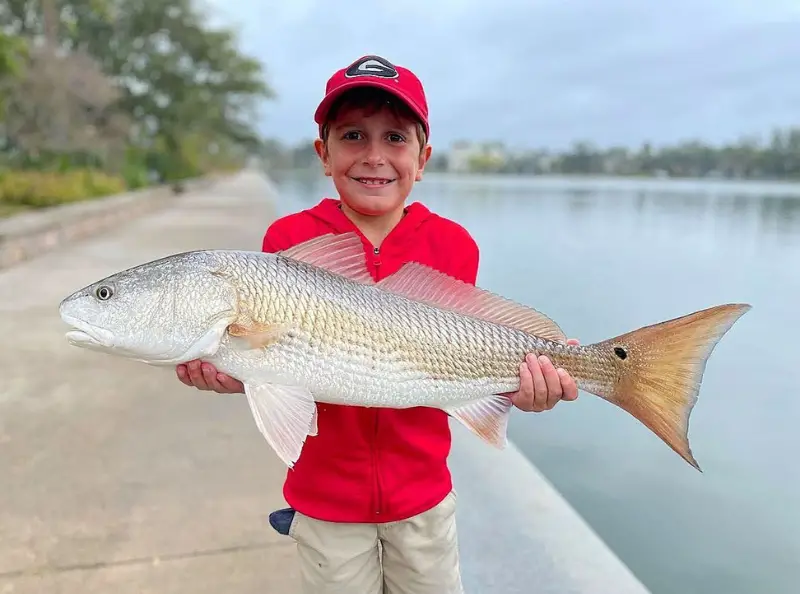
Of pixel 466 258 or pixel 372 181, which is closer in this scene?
pixel 372 181

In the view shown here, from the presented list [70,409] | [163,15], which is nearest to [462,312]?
[70,409]

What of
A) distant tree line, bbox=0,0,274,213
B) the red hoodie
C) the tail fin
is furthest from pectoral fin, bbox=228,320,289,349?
distant tree line, bbox=0,0,274,213

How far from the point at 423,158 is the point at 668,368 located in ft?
3.27

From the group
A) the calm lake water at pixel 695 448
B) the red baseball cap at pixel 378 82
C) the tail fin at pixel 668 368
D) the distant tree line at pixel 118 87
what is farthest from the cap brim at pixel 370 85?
the distant tree line at pixel 118 87

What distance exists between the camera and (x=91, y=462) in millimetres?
3600

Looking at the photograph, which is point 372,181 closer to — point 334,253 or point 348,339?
point 334,253

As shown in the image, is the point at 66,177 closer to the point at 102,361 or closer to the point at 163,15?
the point at 102,361

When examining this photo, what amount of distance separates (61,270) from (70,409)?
519 cm

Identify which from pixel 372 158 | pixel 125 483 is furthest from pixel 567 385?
pixel 125 483

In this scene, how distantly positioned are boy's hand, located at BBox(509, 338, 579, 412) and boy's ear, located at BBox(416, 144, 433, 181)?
2.21ft

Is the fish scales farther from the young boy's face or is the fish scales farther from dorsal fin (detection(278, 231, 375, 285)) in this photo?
the young boy's face

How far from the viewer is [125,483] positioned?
3.39 meters

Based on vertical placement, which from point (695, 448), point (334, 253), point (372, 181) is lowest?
point (695, 448)

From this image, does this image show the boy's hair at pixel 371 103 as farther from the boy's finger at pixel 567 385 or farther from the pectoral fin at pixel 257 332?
the boy's finger at pixel 567 385
